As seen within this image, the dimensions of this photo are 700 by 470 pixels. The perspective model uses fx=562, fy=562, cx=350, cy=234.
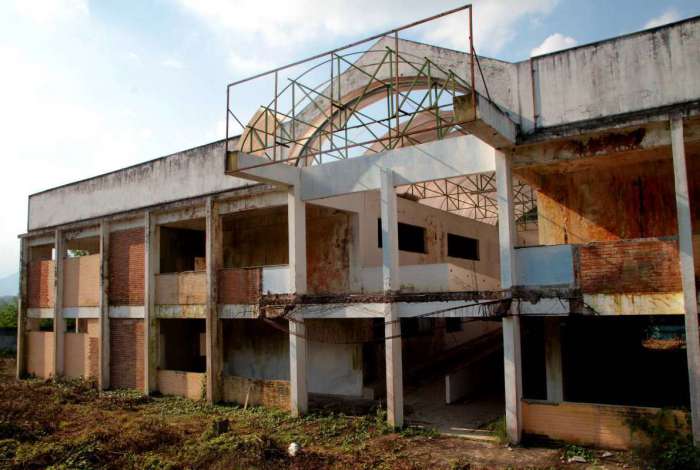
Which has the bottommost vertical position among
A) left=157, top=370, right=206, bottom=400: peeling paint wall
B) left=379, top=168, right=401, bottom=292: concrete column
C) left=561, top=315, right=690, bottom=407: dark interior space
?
left=157, top=370, right=206, bottom=400: peeling paint wall

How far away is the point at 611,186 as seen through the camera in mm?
11781

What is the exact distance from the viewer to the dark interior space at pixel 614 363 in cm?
1283

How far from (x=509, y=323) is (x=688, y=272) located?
296 cm

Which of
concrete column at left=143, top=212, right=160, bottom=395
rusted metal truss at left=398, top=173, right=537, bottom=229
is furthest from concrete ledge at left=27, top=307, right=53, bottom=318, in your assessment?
rusted metal truss at left=398, top=173, right=537, bottom=229

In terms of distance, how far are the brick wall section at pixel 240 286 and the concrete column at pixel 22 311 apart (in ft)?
35.8

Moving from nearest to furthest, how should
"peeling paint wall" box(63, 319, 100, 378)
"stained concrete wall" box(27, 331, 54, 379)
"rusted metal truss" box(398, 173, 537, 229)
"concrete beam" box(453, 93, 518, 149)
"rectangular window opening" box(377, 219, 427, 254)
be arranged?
"concrete beam" box(453, 93, 518, 149), "rectangular window opening" box(377, 219, 427, 254), "peeling paint wall" box(63, 319, 100, 378), "stained concrete wall" box(27, 331, 54, 379), "rusted metal truss" box(398, 173, 537, 229)

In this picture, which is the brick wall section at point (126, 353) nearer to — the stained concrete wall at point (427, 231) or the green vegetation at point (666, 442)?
the stained concrete wall at point (427, 231)

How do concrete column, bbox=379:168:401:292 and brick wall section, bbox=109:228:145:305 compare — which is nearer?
concrete column, bbox=379:168:401:292

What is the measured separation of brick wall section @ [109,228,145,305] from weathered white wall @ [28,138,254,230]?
929 mm

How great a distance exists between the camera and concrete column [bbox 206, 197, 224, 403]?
1456cm

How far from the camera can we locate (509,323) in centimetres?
1019

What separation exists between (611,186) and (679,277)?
3.23m

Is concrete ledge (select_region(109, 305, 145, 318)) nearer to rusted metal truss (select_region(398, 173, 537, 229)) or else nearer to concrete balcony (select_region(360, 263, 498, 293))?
concrete balcony (select_region(360, 263, 498, 293))

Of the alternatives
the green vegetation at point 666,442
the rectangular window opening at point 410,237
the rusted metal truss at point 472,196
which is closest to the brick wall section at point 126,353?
the rectangular window opening at point 410,237
